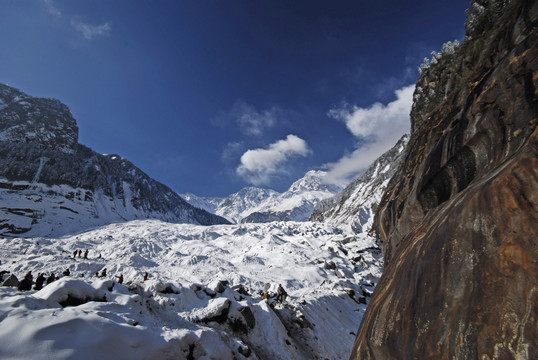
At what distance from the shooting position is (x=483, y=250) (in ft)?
16.6

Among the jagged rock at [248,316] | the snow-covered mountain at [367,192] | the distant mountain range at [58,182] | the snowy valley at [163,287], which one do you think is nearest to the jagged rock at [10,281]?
the snowy valley at [163,287]

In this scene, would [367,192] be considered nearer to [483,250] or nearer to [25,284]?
[483,250]

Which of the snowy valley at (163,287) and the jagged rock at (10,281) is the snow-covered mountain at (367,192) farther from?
the jagged rock at (10,281)

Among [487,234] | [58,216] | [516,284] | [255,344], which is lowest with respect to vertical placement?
[255,344]

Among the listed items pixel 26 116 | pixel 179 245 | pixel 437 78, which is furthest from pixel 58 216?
pixel 437 78

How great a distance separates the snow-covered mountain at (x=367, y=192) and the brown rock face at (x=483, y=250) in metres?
117

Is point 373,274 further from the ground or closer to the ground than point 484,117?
closer to the ground

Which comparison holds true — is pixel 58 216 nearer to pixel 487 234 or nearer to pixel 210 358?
pixel 210 358

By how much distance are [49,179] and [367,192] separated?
19103 centimetres

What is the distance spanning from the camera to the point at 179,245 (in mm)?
73188

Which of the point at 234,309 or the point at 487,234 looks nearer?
the point at 487,234

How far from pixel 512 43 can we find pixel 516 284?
1027 cm

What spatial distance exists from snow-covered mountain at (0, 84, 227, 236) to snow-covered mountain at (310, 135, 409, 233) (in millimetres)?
137863

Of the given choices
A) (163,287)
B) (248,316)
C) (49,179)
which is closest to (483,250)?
(248,316)
